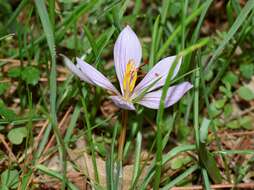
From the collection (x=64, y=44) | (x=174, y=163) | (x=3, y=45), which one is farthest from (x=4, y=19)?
(x=174, y=163)

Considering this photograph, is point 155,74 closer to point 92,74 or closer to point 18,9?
point 92,74

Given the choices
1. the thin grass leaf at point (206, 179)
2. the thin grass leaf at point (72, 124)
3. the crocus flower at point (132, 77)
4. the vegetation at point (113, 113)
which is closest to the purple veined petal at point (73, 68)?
the crocus flower at point (132, 77)

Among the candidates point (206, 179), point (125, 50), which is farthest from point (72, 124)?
point (206, 179)

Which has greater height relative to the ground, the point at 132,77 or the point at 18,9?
the point at 18,9

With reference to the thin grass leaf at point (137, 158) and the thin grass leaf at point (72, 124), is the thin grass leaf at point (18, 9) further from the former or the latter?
the thin grass leaf at point (137, 158)

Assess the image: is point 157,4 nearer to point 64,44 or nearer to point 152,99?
point 64,44

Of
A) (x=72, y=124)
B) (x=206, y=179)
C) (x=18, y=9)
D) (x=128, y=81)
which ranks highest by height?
(x=18, y=9)
